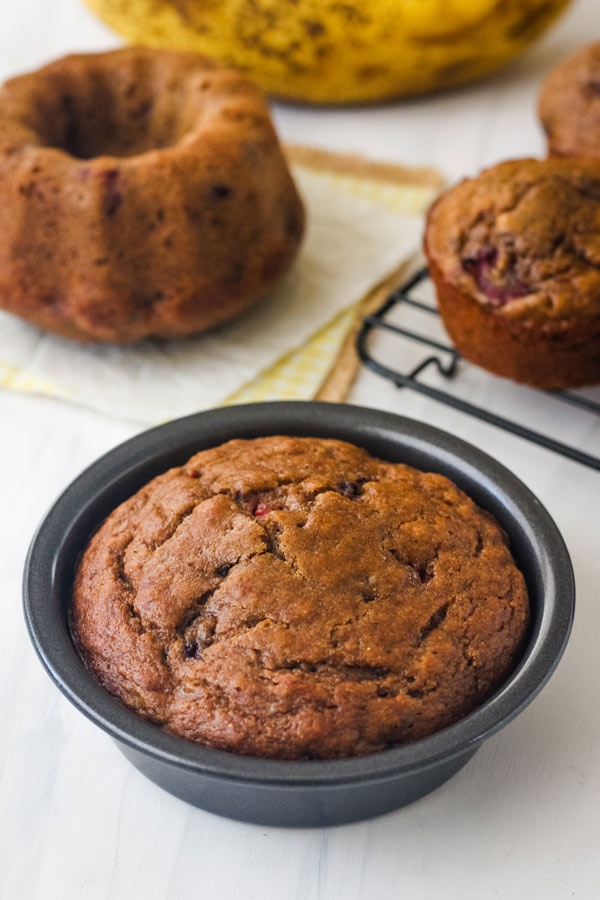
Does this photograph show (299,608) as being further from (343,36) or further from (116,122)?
(343,36)

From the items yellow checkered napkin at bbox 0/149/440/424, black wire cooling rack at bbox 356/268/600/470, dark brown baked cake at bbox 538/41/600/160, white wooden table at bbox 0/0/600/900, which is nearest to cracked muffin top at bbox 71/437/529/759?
white wooden table at bbox 0/0/600/900

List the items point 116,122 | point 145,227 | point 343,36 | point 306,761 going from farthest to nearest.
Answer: point 343,36 → point 116,122 → point 145,227 → point 306,761

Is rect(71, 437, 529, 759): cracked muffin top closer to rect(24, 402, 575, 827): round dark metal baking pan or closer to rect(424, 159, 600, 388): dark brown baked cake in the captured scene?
rect(24, 402, 575, 827): round dark metal baking pan

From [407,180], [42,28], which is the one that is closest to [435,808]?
[407,180]

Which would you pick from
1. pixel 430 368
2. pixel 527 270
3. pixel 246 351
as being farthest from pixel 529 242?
pixel 246 351

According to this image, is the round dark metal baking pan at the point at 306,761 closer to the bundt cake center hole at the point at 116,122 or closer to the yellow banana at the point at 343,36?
the bundt cake center hole at the point at 116,122
